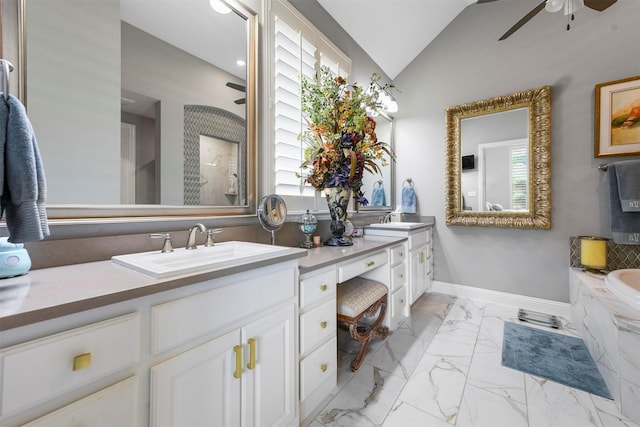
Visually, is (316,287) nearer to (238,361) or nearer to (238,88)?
(238,361)

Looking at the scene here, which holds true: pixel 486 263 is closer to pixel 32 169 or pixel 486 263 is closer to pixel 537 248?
pixel 537 248

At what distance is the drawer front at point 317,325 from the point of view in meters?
1.22

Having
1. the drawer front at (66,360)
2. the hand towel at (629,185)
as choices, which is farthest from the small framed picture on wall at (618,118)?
the drawer front at (66,360)

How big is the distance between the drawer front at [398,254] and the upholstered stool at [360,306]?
25 cm

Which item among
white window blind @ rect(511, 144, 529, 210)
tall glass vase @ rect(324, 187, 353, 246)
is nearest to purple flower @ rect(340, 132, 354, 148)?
tall glass vase @ rect(324, 187, 353, 246)

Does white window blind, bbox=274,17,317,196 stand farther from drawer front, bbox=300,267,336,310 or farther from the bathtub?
the bathtub

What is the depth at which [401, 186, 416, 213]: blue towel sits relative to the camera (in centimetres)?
323

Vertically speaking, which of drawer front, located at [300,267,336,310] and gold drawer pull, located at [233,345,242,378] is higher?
drawer front, located at [300,267,336,310]

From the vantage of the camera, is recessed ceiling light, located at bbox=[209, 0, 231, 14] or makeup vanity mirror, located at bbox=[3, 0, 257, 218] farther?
recessed ceiling light, located at bbox=[209, 0, 231, 14]

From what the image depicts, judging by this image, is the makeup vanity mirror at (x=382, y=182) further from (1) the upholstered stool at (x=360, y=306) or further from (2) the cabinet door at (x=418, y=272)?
(1) the upholstered stool at (x=360, y=306)

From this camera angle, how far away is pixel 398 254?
2.21m

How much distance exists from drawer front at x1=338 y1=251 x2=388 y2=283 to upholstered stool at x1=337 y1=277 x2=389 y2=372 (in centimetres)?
16

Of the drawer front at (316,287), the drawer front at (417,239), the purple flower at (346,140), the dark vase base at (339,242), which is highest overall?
the purple flower at (346,140)

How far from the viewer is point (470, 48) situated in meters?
2.93
